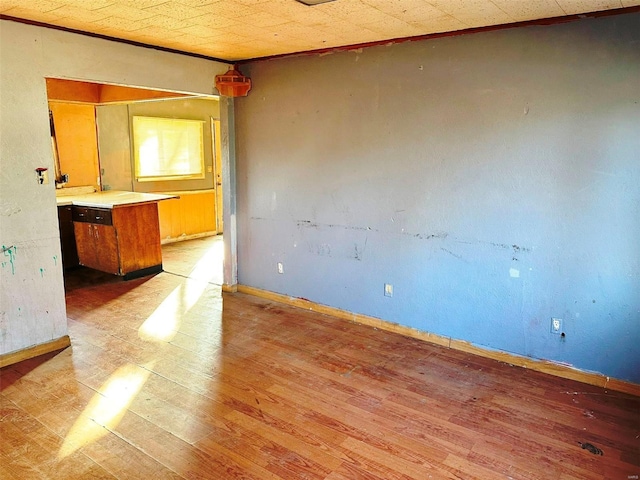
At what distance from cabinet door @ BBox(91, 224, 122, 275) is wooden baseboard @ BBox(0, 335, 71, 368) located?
66.0 inches

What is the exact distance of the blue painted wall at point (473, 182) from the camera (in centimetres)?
280

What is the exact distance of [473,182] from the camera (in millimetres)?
3254

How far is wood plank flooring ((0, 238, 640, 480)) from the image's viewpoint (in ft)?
7.19

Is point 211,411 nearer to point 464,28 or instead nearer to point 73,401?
point 73,401

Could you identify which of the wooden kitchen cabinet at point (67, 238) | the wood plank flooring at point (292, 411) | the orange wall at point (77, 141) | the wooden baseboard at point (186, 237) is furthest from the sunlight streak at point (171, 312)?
the wooden baseboard at point (186, 237)

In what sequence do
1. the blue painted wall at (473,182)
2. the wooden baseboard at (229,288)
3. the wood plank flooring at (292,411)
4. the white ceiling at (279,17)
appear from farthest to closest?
the wooden baseboard at (229,288)
the blue painted wall at (473,182)
the white ceiling at (279,17)
the wood plank flooring at (292,411)

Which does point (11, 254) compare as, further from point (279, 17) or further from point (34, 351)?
point (279, 17)

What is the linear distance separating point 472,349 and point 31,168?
339 centimetres

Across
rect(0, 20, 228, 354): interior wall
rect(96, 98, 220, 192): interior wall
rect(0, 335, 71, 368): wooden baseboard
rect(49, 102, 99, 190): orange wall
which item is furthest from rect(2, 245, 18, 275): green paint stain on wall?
rect(96, 98, 220, 192): interior wall

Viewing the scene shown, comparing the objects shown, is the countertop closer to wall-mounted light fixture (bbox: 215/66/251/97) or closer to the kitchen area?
the kitchen area

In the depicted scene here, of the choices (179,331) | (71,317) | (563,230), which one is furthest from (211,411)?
(563,230)

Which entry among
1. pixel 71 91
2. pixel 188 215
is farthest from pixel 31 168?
pixel 188 215

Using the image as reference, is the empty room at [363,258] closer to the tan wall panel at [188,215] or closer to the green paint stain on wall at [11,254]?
the green paint stain on wall at [11,254]

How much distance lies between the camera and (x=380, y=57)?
3.55 meters
